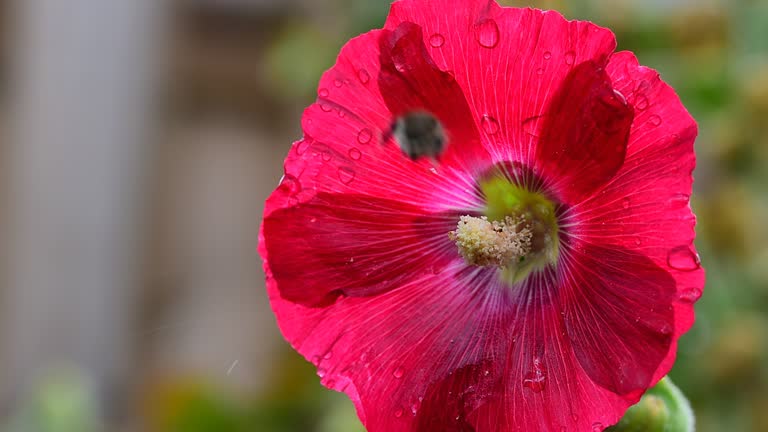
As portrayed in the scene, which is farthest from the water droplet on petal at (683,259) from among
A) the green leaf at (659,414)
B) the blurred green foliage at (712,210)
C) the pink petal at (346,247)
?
the blurred green foliage at (712,210)

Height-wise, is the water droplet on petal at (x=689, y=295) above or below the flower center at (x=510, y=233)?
above

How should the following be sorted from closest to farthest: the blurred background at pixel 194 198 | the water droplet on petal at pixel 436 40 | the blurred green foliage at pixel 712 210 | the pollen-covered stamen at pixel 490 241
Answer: the water droplet on petal at pixel 436 40
the pollen-covered stamen at pixel 490 241
the blurred green foliage at pixel 712 210
the blurred background at pixel 194 198

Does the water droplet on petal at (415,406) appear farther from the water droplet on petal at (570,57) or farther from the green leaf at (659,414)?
the water droplet on petal at (570,57)

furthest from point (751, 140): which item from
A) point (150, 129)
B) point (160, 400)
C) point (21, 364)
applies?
point (21, 364)

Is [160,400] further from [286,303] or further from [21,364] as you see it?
[286,303]

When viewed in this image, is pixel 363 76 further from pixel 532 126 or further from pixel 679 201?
pixel 679 201

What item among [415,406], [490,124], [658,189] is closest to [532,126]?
[490,124]

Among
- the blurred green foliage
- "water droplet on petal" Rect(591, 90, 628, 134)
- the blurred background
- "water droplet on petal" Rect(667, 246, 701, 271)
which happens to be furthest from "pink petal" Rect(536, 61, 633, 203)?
the blurred green foliage
